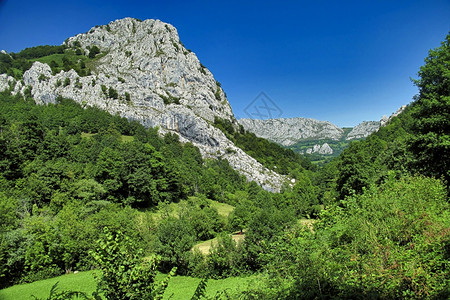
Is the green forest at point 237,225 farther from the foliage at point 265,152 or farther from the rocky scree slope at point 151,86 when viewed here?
the foliage at point 265,152

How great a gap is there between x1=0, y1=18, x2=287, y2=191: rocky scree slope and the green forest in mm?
43697

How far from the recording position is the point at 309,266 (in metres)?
7.76

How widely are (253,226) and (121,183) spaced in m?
32.2

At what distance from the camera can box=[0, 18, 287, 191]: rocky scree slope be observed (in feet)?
365

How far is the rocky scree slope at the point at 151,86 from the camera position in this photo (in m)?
111

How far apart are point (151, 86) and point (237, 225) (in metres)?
117

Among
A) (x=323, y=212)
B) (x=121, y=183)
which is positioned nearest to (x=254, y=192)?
(x=121, y=183)

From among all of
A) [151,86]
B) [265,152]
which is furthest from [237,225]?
[151,86]

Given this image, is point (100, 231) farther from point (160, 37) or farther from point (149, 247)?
point (160, 37)

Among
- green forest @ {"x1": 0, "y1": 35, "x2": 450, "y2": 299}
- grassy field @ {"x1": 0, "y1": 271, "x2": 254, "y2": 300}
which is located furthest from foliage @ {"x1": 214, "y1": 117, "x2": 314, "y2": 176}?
grassy field @ {"x1": 0, "y1": 271, "x2": 254, "y2": 300}

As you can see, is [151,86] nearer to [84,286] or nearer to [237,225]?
[237,225]

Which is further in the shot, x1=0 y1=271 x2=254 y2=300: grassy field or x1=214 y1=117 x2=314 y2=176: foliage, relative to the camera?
x1=214 y1=117 x2=314 y2=176: foliage

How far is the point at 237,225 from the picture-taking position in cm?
4197

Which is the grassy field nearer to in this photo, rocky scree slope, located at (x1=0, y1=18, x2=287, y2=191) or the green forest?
the green forest
